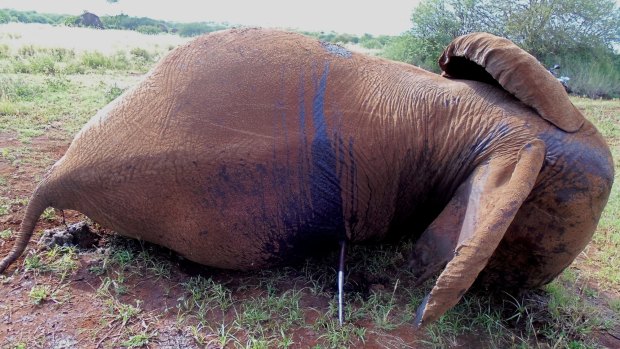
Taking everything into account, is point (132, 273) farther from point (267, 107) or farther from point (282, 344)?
point (267, 107)

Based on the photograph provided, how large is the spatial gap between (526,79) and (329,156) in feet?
3.24

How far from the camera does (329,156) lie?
2531mm

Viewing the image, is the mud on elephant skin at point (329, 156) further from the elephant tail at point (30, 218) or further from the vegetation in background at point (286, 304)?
the vegetation in background at point (286, 304)

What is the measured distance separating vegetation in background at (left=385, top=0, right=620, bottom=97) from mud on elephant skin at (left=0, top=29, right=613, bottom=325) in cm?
1519

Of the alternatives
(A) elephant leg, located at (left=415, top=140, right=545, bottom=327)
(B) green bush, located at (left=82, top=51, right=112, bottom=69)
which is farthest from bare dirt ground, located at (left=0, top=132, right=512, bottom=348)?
(B) green bush, located at (left=82, top=51, right=112, bottom=69)

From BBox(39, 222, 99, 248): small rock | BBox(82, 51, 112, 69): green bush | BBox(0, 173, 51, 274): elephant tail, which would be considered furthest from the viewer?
BBox(82, 51, 112, 69): green bush

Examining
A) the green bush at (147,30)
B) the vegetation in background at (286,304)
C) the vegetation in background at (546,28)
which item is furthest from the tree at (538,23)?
the green bush at (147,30)

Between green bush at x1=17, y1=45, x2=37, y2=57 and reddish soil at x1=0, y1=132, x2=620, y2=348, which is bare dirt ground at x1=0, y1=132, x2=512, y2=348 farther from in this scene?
green bush at x1=17, y1=45, x2=37, y2=57

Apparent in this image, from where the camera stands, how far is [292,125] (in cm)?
255

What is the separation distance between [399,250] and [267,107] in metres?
1.26

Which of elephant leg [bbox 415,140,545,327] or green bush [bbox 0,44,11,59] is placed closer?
elephant leg [bbox 415,140,545,327]

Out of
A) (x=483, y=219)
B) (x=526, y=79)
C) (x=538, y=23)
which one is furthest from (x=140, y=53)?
(x=483, y=219)

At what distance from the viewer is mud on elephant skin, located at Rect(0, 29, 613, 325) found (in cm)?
232

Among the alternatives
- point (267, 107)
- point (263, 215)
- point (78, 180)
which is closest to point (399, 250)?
point (263, 215)
